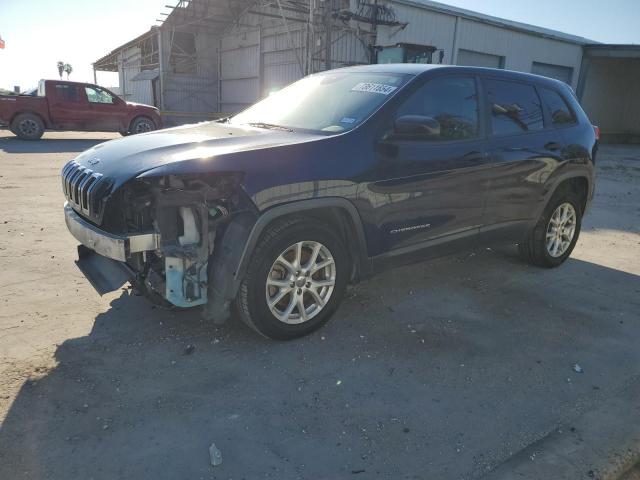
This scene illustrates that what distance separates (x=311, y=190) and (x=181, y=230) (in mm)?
831

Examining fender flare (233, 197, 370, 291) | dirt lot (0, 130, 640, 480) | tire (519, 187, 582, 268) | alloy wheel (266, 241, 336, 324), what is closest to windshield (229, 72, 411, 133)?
fender flare (233, 197, 370, 291)

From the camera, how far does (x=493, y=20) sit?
69.1 feet

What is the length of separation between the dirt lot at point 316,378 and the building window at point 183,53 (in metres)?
23.1

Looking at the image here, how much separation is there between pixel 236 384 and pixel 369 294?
1.69 metres

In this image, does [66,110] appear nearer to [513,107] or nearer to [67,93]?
[67,93]

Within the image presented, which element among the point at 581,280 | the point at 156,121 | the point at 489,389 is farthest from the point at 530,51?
the point at 489,389

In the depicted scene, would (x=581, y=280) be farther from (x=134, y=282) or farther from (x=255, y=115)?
(x=134, y=282)

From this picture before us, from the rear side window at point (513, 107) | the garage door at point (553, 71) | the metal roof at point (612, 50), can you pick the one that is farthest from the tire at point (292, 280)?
the metal roof at point (612, 50)

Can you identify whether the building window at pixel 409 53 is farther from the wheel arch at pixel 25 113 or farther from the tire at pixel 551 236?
the tire at pixel 551 236

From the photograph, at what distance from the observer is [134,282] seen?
317cm

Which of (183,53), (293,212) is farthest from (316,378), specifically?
(183,53)

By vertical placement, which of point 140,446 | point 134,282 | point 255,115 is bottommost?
point 140,446

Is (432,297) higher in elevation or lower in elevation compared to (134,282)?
lower

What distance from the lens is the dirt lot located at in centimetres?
232
